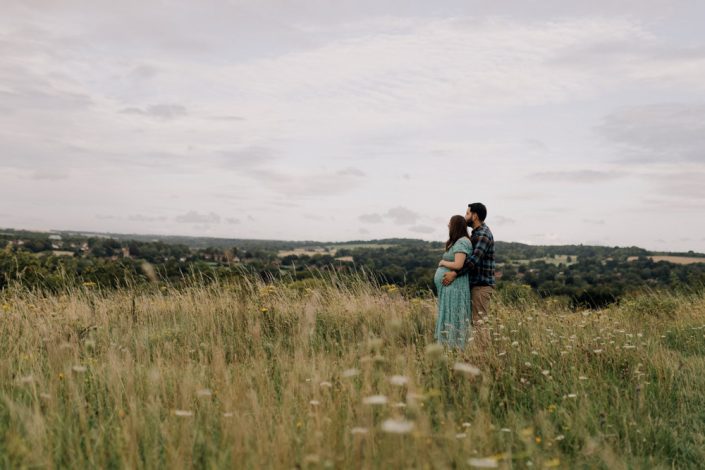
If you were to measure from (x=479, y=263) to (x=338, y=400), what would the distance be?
451 cm

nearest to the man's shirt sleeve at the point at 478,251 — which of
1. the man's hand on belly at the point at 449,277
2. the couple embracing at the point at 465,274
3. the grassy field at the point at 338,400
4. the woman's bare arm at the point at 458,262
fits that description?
the couple embracing at the point at 465,274

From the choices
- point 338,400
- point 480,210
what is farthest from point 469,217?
point 338,400

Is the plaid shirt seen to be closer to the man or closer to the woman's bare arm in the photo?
the man

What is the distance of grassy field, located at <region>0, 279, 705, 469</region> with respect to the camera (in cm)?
290

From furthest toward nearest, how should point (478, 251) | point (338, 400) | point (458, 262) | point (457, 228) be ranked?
point (457, 228), point (478, 251), point (458, 262), point (338, 400)

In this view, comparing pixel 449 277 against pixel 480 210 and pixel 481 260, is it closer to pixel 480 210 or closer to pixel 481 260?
pixel 481 260

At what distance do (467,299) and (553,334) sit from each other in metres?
1.43

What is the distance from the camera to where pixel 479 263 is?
758cm

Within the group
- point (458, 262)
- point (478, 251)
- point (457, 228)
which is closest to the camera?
point (458, 262)

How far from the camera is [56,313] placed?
23.9ft

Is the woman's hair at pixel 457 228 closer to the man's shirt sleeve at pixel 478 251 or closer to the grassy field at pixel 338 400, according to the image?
the man's shirt sleeve at pixel 478 251

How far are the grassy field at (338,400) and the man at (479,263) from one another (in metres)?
0.62

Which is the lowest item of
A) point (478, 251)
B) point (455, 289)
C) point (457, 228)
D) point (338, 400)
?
point (338, 400)

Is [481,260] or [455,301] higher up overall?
[481,260]
